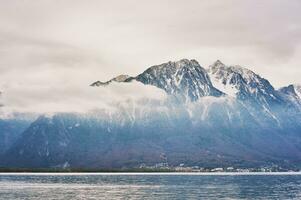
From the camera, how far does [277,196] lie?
6565 inches

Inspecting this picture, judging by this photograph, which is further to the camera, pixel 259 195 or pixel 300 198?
pixel 259 195

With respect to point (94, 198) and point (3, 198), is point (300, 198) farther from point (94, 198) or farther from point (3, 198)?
point (3, 198)

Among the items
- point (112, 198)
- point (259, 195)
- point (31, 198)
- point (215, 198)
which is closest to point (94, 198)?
point (112, 198)

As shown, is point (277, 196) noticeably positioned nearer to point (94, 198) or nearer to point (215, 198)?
point (215, 198)

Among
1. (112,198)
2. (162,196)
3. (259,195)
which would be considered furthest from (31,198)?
(259,195)

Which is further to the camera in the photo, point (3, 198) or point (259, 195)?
point (259, 195)

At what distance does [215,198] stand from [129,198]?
73.4ft

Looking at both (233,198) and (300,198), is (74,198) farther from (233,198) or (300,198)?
(300,198)

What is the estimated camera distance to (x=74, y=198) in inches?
6358

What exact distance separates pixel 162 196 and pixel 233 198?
20882mm

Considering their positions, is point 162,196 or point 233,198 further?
point 162,196

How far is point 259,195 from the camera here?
563 feet

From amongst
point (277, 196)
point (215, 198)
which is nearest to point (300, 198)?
point (277, 196)

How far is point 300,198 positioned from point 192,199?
27.7 meters
